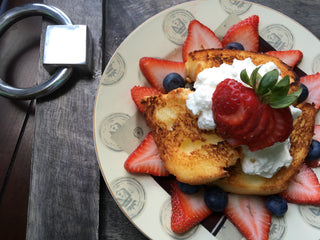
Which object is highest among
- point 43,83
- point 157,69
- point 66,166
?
point 157,69

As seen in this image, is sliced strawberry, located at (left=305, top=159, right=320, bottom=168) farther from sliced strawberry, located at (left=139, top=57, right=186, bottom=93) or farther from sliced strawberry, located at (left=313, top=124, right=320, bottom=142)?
sliced strawberry, located at (left=139, top=57, right=186, bottom=93)

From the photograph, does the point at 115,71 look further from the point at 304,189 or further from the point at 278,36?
the point at 304,189

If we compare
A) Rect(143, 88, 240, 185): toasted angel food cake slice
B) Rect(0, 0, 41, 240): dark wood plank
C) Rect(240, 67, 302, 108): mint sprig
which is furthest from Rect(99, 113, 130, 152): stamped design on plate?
Rect(240, 67, 302, 108): mint sprig

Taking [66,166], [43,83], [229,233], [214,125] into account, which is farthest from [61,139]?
[229,233]

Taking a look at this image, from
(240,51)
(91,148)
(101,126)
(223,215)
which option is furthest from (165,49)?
(223,215)

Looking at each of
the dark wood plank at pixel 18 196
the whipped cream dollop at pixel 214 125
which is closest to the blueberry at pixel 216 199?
the whipped cream dollop at pixel 214 125

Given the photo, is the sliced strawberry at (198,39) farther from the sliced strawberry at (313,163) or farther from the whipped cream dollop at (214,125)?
the sliced strawberry at (313,163)
